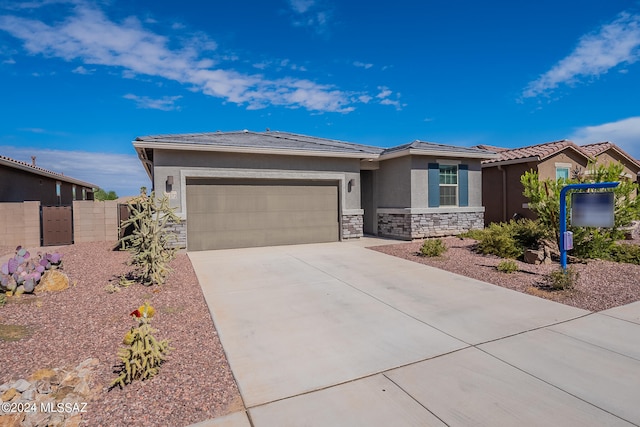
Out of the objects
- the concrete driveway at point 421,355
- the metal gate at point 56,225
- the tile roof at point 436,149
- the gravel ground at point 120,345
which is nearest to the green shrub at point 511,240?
the concrete driveway at point 421,355

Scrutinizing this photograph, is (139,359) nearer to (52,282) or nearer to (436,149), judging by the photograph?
(52,282)

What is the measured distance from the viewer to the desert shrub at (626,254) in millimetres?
8516

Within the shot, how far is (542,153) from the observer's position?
14070 mm

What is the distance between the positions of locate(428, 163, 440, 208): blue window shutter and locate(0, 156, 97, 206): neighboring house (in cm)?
1686

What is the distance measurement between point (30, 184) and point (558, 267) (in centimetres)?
2255

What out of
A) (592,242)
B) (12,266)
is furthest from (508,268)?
(12,266)

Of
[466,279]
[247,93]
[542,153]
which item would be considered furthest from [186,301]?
[542,153]

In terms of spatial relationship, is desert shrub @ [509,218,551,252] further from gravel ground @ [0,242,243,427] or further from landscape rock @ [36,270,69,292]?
landscape rock @ [36,270,69,292]

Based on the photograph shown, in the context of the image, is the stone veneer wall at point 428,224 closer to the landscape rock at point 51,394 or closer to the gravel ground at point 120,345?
the gravel ground at point 120,345

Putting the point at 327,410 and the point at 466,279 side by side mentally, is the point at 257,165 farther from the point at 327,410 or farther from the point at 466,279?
the point at 327,410

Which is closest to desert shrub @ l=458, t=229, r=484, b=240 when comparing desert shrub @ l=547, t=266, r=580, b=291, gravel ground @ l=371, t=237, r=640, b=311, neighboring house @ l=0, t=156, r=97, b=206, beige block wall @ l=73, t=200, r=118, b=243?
gravel ground @ l=371, t=237, r=640, b=311

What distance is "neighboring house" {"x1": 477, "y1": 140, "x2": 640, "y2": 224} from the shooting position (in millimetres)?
14367

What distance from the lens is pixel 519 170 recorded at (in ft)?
48.5

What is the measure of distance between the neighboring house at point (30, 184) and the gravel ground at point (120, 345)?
39.0ft
